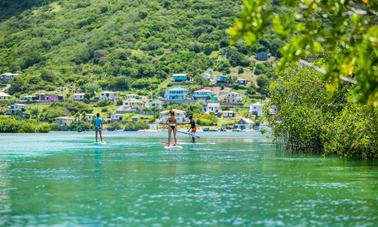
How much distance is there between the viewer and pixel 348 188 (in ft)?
90.5

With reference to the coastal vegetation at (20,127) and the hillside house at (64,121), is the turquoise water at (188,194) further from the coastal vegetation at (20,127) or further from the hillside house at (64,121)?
the hillside house at (64,121)

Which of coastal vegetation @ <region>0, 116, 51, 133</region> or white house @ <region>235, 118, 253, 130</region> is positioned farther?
white house @ <region>235, 118, 253, 130</region>

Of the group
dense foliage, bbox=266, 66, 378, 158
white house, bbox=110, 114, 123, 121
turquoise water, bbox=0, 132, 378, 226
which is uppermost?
white house, bbox=110, 114, 123, 121

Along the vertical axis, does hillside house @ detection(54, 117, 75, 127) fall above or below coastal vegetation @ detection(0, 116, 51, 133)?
above

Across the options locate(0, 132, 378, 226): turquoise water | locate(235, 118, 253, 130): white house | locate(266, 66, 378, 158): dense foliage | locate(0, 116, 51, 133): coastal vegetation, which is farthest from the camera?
locate(235, 118, 253, 130): white house

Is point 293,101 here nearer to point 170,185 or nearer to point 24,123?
point 170,185

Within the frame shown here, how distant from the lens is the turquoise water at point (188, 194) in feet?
65.5

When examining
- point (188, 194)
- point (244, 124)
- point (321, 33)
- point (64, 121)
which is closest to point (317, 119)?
point (188, 194)

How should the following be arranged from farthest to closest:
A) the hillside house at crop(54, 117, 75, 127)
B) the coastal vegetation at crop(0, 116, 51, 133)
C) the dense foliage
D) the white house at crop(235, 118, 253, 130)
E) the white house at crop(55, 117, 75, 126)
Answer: the white house at crop(55, 117, 75, 126) → the hillside house at crop(54, 117, 75, 127) → the white house at crop(235, 118, 253, 130) → the coastal vegetation at crop(0, 116, 51, 133) → the dense foliage

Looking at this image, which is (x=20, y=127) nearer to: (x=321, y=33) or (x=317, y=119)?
(x=317, y=119)

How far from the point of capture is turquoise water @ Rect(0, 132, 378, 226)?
20.0 metres

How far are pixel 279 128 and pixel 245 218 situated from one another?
127 ft

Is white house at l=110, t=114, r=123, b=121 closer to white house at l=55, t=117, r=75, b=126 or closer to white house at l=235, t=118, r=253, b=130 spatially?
white house at l=55, t=117, r=75, b=126

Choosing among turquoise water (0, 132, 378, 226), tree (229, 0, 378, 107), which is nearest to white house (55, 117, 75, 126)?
turquoise water (0, 132, 378, 226)
